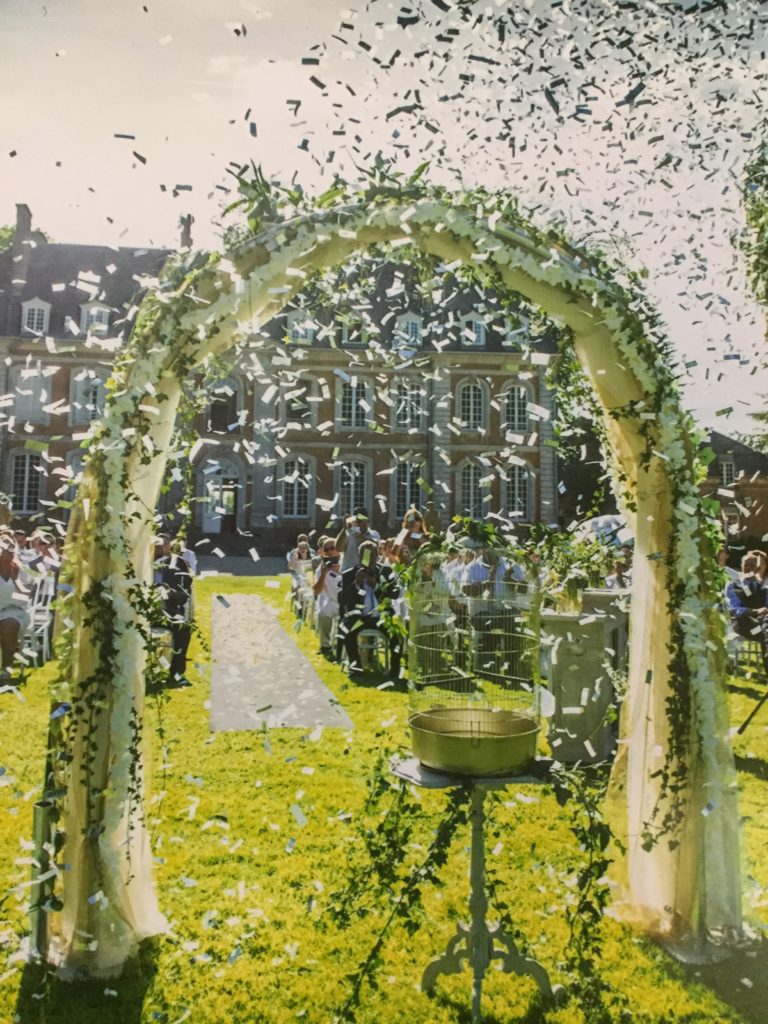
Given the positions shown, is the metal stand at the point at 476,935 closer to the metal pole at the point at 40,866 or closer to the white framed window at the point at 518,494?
the metal pole at the point at 40,866

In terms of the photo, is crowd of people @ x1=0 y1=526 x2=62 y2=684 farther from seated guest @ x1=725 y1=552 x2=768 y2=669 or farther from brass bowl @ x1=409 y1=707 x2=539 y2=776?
seated guest @ x1=725 y1=552 x2=768 y2=669

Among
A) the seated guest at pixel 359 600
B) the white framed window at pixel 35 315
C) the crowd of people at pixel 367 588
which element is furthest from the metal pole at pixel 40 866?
the white framed window at pixel 35 315

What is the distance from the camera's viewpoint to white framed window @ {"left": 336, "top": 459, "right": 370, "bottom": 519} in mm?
36281

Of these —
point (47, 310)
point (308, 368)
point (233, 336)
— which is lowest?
point (233, 336)

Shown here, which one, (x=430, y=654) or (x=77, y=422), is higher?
(x=77, y=422)

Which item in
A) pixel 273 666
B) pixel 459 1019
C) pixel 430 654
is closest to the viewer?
pixel 459 1019

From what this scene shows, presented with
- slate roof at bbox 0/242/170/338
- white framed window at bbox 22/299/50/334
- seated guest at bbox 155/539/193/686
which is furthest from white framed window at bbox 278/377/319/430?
seated guest at bbox 155/539/193/686

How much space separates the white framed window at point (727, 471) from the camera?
52906 millimetres

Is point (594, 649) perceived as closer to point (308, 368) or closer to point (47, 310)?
point (308, 368)

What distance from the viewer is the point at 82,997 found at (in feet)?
11.7

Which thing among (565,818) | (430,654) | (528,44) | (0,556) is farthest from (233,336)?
(0,556)

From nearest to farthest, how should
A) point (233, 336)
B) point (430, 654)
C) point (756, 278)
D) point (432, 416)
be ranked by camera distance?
point (233, 336)
point (430, 654)
point (756, 278)
point (432, 416)

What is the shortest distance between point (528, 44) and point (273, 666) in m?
8.76

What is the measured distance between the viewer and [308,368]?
35562mm
